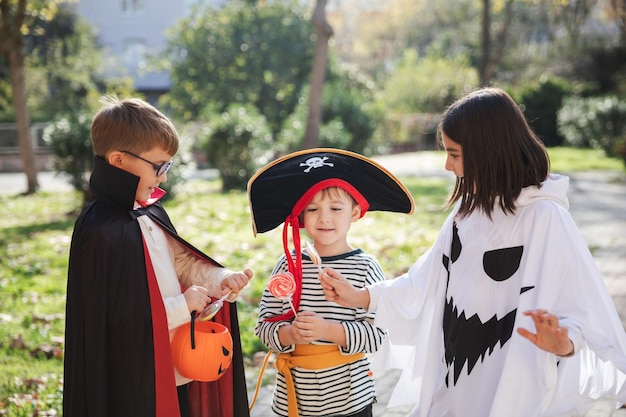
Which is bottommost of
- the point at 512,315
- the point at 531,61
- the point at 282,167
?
the point at 512,315

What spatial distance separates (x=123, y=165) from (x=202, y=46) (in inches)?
1023

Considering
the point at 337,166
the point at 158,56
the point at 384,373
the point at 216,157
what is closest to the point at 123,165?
the point at 337,166

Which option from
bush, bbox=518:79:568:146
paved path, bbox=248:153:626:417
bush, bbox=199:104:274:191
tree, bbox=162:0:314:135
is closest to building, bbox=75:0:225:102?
tree, bbox=162:0:314:135

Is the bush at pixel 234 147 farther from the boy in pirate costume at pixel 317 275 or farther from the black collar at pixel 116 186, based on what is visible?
the black collar at pixel 116 186

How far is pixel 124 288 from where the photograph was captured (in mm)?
2994

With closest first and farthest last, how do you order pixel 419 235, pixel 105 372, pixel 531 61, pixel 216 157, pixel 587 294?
pixel 587 294 < pixel 105 372 < pixel 419 235 < pixel 216 157 < pixel 531 61

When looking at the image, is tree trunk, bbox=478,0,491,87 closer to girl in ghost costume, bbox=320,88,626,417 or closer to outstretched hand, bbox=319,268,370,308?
girl in ghost costume, bbox=320,88,626,417

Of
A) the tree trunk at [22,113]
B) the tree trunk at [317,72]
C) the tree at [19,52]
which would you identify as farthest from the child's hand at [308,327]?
the tree trunk at [22,113]

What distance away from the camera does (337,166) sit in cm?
323

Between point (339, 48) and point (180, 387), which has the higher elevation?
point (339, 48)

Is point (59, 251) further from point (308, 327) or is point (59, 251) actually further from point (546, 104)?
point (546, 104)

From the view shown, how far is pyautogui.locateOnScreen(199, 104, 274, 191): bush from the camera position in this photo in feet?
51.9

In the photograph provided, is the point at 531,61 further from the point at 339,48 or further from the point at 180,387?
the point at 180,387

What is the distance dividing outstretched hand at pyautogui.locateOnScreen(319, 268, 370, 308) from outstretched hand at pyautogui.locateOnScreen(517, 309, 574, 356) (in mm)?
734
